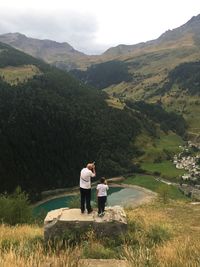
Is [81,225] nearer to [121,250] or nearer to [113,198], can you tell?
[121,250]

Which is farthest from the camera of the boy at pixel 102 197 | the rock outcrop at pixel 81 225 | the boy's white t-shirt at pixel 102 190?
the boy's white t-shirt at pixel 102 190

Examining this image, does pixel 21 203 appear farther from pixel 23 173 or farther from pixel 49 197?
pixel 23 173

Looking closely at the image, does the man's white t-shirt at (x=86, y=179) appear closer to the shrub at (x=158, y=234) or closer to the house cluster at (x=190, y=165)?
the shrub at (x=158, y=234)

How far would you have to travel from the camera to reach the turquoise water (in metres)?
137

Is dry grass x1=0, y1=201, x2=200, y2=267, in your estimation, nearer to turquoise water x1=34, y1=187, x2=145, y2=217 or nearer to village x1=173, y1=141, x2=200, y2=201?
turquoise water x1=34, y1=187, x2=145, y2=217

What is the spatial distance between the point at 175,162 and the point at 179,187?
36479mm

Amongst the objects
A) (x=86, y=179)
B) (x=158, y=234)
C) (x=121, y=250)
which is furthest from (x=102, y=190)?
(x=121, y=250)

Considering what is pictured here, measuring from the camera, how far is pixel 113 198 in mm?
143750

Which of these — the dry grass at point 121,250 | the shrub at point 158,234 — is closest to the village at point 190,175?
the shrub at point 158,234

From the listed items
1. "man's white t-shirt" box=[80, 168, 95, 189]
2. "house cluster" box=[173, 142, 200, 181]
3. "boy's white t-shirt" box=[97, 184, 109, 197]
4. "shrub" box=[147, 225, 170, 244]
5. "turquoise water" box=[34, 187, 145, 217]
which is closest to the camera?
"shrub" box=[147, 225, 170, 244]

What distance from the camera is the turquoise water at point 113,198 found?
137087 mm

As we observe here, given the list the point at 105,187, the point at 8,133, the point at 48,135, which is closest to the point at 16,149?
the point at 8,133

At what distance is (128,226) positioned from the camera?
1873 cm

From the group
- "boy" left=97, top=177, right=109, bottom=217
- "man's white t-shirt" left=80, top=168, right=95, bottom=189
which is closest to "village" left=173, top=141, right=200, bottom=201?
"boy" left=97, top=177, right=109, bottom=217
